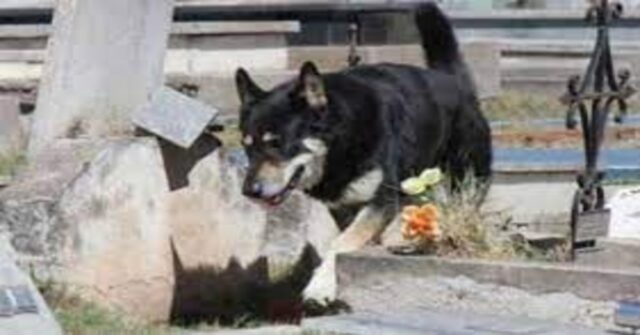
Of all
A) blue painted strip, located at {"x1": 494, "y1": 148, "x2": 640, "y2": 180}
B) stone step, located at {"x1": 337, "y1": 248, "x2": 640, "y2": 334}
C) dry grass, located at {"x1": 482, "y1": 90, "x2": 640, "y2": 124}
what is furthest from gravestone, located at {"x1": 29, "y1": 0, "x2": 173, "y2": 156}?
dry grass, located at {"x1": 482, "y1": 90, "x2": 640, "y2": 124}

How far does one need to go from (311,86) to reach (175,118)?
0.75 meters

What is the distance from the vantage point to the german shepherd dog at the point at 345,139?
8242 mm

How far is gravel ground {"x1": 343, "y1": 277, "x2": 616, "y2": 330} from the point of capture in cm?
732

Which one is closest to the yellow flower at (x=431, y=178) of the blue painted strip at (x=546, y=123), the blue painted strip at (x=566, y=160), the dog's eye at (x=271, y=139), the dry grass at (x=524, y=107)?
the dog's eye at (x=271, y=139)

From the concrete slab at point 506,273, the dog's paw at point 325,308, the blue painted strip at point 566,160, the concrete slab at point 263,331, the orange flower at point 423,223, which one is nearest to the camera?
the concrete slab at point 506,273

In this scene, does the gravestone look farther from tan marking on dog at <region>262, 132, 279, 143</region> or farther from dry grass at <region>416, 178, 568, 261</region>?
dry grass at <region>416, 178, 568, 261</region>

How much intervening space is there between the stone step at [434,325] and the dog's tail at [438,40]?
3184mm

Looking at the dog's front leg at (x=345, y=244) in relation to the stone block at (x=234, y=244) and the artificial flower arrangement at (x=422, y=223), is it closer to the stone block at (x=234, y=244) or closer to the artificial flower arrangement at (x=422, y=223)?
the artificial flower arrangement at (x=422, y=223)

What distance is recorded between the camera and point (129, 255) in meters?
8.48

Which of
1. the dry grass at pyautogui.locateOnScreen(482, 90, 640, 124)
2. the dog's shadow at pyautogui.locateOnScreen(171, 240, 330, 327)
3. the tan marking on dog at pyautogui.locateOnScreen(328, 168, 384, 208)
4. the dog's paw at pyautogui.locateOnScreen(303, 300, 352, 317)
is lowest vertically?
the dry grass at pyautogui.locateOnScreen(482, 90, 640, 124)

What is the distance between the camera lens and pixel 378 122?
8.69 m

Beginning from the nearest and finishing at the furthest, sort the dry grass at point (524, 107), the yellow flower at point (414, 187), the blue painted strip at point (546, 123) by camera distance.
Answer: the yellow flower at point (414, 187), the blue painted strip at point (546, 123), the dry grass at point (524, 107)

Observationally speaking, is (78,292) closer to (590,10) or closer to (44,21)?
(590,10)

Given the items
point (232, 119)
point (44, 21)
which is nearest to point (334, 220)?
point (232, 119)
